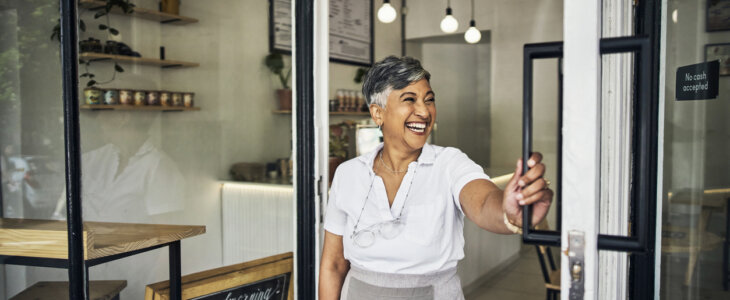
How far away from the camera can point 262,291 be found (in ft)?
7.84

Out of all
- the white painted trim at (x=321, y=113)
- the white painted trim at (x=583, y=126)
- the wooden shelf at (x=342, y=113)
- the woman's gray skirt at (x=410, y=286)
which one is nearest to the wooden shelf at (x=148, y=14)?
the wooden shelf at (x=342, y=113)

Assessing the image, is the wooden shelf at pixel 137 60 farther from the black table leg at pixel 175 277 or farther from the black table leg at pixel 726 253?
the black table leg at pixel 726 253

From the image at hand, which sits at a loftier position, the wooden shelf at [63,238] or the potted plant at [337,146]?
the potted plant at [337,146]

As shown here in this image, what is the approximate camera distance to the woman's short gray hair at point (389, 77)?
164 cm

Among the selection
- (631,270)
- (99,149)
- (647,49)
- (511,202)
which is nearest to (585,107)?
(647,49)

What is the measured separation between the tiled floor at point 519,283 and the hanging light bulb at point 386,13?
3.37 feet

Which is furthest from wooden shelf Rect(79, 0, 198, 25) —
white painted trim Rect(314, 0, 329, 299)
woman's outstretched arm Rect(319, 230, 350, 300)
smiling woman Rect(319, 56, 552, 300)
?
woman's outstretched arm Rect(319, 230, 350, 300)

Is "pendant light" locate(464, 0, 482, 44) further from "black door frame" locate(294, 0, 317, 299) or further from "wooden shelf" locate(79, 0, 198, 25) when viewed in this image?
"wooden shelf" locate(79, 0, 198, 25)

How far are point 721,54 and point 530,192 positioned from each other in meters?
1.30

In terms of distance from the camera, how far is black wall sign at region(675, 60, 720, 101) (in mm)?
1735

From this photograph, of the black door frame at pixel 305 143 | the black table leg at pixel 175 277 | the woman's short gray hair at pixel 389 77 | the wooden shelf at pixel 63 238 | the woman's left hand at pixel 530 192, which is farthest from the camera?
the black door frame at pixel 305 143

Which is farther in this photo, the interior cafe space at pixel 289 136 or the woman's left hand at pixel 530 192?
the interior cafe space at pixel 289 136

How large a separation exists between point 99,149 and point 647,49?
2112 millimetres

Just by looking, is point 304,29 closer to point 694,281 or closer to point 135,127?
point 135,127
